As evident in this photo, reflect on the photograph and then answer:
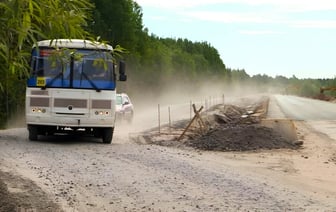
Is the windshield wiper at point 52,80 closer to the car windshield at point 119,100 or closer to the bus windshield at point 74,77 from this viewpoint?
the bus windshield at point 74,77

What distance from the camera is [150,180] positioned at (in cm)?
1127

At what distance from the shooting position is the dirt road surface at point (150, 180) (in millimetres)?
9102

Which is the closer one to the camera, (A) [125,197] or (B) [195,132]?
(A) [125,197]

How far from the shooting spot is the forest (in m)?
3.92

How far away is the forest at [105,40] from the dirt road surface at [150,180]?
192 cm

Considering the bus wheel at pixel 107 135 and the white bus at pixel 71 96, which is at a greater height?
the white bus at pixel 71 96

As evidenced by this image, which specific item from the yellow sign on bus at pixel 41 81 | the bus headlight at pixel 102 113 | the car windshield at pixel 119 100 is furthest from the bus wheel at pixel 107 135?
the car windshield at pixel 119 100

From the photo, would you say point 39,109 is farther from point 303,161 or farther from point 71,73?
point 303,161

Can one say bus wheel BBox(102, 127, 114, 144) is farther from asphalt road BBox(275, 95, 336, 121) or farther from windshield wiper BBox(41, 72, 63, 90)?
asphalt road BBox(275, 95, 336, 121)

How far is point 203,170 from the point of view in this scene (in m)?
13.0

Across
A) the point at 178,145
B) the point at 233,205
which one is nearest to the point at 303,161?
the point at 178,145

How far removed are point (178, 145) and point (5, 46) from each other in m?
17.2

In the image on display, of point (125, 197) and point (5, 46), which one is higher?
point (5, 46)

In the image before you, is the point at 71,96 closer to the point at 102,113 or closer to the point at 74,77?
the point at 74,77
